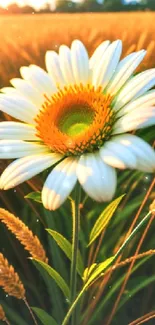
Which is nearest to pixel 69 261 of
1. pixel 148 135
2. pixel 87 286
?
pixel 87 286

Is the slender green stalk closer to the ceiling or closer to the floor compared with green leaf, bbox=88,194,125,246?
closer to the floor

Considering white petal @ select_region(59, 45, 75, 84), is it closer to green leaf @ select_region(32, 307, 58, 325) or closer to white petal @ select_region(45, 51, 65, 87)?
white petal @ select_region(45, 51, 65, 87)

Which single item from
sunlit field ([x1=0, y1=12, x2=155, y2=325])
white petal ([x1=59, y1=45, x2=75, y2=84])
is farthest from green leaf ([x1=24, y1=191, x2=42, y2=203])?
white petal ([x1=59, y1=45, x2=75, y2=84])

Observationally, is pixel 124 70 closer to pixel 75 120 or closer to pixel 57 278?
pixel 75 120

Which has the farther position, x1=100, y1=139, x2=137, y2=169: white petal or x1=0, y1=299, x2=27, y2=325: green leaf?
x1=0, y1=299, x2=27, y2=325: green leaf

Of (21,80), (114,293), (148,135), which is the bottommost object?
(114,293)

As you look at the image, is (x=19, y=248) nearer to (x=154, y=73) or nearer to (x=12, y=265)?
(x=12, y=265)

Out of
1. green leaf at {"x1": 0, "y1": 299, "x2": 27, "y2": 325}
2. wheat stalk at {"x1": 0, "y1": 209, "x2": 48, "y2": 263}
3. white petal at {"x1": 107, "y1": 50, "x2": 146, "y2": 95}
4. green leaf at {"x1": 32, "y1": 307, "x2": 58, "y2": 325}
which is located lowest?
green leaf at {"x1": 32, "y1": 307, "x2": 58, "y2": 325}
